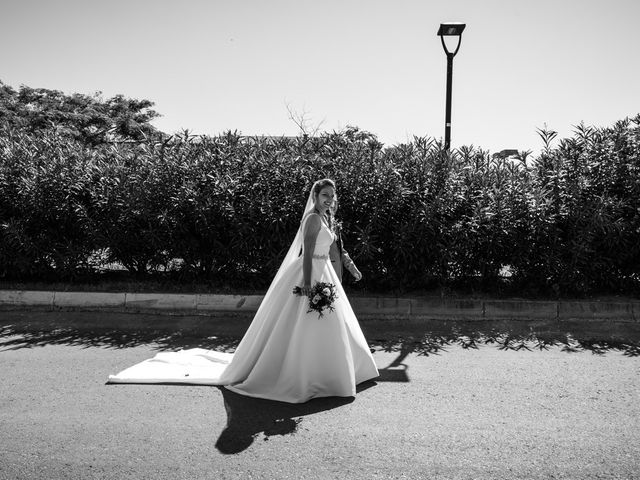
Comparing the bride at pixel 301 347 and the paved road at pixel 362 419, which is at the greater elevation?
the bride at pixel 301 347

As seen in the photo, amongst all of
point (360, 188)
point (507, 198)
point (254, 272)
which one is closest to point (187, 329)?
point (254, 272)

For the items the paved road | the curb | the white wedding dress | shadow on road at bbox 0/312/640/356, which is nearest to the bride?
the white wedding dress

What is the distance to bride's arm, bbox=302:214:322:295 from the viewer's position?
17.6 feet

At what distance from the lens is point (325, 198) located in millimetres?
5488

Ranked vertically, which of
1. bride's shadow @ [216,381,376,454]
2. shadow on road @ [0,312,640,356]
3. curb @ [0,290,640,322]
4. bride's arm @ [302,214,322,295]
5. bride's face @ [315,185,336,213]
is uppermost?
bride's face @ [315,185,336,213]

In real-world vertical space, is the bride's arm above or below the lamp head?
below

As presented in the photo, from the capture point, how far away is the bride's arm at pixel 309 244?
5.36 meters

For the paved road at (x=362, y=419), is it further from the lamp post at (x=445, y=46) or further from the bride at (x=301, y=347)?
the lamp post at (x=445, y=46)

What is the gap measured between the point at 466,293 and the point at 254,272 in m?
3.43

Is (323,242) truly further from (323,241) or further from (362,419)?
(362,419)

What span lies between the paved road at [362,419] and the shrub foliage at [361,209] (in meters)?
1.77

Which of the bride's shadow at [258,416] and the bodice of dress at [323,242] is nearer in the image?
the bride's shadow at [258,416]

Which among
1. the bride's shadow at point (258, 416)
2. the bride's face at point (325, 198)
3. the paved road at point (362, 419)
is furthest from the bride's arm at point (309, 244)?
the paved road at point (362, 419)

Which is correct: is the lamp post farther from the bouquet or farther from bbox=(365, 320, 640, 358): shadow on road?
the bouquet
